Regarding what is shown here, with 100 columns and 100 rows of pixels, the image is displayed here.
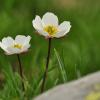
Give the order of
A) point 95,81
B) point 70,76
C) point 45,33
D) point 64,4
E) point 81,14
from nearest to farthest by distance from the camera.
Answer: point 95,81 < point 45,33 < point 70,76 < point 81,14 < point 64,4

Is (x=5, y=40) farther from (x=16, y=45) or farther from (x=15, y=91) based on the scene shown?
(x=15, y=91)

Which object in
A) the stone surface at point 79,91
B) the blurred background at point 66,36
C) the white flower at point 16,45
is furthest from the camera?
the blurred background at point 66,36

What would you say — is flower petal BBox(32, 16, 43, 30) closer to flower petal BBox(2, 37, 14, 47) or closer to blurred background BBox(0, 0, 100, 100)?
flower petal BBox(2, 37, 14, 47)

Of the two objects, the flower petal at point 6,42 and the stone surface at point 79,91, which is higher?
the flower petal at point 6,42

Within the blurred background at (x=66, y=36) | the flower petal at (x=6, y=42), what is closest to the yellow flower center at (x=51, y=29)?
the flower petal at (x=6, y=42)

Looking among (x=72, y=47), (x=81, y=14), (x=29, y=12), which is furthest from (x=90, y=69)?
(x=29, y=12)

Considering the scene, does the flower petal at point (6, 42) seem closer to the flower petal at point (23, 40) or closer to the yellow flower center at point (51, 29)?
the flower petal at point (23, 40)
